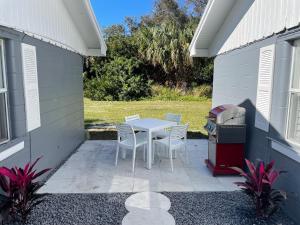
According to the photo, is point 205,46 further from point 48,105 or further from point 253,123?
point 48,105

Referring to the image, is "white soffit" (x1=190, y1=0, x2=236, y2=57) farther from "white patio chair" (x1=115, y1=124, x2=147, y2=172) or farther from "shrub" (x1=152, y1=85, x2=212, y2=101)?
"shrub" (x1=152, y1=85, x2=212, y2=101)

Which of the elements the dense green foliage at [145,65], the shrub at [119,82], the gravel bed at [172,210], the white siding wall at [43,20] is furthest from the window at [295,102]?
the shrub at [119,82]

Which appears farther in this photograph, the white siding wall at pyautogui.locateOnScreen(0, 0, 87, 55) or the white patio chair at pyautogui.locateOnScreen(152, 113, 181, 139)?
the white patio chair at pyautogui.locateOnScreen(152, 113, 181, 139)

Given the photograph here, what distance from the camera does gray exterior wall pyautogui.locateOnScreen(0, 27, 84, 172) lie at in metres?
3.89

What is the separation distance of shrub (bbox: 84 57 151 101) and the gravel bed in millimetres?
14497

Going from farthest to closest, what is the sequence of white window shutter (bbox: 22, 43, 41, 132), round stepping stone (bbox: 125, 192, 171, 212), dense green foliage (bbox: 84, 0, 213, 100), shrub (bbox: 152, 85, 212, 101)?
shrub (bbox: 152, 85, 212, 101) → dense green foliage (bbox: 84, 0, 213, 100) → white window shutter (bbox: 22, 43, 41, 132) → round stepping stone (bbox: 125, 192, 171, 212)

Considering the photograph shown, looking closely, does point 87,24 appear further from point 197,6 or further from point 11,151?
point 197,6

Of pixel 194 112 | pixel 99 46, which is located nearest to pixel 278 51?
pixel 99 46

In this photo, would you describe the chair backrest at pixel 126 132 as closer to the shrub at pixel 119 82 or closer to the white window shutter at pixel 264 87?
the white window shutter at pixel 264 87

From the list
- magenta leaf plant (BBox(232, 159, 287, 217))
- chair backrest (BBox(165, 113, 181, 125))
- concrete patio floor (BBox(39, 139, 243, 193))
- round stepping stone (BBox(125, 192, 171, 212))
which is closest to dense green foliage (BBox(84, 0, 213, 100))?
chair backrest (BBox(165, 113, 181, 125))

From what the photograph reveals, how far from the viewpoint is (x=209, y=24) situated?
670cm

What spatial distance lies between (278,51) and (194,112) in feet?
31.4

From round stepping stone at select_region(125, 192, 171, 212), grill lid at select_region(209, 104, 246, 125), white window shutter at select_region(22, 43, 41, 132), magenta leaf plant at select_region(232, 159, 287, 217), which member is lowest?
round stepping stone at select_region(125, 192, 171, 212)

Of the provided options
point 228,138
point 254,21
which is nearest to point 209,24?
point 254,21
